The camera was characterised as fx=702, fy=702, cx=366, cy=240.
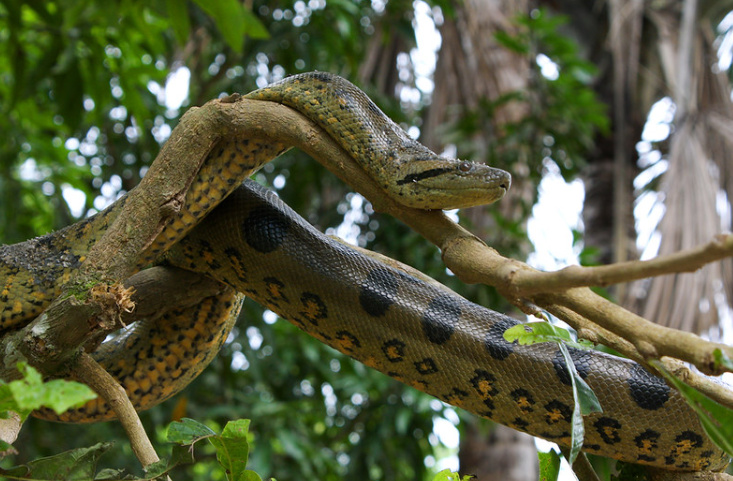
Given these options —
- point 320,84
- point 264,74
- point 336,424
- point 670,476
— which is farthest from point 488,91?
point 670,476

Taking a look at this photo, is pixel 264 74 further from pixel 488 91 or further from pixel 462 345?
pixel 462 345

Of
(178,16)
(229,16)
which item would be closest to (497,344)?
(229,16)

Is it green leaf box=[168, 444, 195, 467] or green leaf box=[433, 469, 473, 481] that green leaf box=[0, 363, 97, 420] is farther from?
green leaf box=[433, 469, 473, 481]

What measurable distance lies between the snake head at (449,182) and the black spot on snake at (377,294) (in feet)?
1.39

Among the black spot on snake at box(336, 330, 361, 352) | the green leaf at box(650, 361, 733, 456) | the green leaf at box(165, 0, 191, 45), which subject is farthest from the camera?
the green leaf at box(165, 0, 191, 45)

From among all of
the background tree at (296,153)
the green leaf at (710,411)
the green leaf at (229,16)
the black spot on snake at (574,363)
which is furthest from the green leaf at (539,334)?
the background tree at (296,153)

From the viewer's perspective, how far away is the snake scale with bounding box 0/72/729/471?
2.58 metres

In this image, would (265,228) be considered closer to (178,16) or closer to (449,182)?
(449,182)

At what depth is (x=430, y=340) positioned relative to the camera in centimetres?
273

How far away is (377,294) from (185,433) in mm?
1026

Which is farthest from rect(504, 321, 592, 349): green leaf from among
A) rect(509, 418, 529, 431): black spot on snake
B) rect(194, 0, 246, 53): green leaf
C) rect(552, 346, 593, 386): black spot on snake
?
rect(194, 0, 246, 53): green leaf

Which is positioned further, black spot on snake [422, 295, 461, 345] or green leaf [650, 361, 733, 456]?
black spot on snake [422, 295, 461, 345]

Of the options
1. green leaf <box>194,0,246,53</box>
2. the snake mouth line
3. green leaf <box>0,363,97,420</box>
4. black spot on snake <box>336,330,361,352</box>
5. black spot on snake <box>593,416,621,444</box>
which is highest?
green leaf <box>194,0,246,53</box>

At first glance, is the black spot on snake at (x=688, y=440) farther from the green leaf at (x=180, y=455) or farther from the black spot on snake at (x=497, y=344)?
the green leaf at (x=180, y=455)
